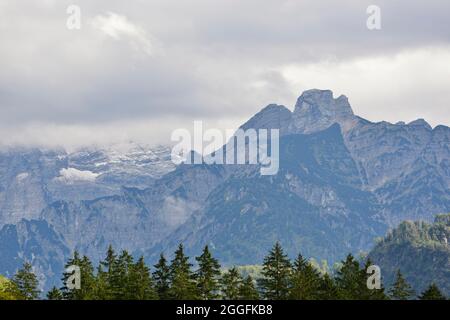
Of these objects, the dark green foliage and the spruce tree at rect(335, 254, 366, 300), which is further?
the dark green foliage

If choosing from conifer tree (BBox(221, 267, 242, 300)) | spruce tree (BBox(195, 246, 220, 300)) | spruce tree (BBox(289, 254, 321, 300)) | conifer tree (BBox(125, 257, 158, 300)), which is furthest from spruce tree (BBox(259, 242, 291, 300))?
conifer tree (BBox(125, 257, 158, 300))

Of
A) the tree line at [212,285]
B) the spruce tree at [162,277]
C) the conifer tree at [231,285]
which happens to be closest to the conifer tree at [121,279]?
the tree line at [212,285]

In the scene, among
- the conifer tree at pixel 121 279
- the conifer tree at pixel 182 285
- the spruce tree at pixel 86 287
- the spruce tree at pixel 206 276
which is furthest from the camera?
the spruce tree at pixel 206 276

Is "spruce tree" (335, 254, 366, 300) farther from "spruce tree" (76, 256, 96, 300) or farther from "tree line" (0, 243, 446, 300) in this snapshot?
"spruce tree" (76, 256, 96, 300)

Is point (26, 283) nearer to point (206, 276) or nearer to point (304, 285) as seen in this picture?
point (206, 276)

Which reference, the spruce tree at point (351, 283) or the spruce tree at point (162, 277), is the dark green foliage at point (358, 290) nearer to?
the spruce tree at point (351, 283)

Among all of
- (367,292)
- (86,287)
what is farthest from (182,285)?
(367,292)

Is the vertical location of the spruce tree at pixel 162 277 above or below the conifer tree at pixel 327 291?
above

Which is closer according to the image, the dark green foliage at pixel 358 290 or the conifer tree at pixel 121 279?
the conifer tree at pixel 121 279
